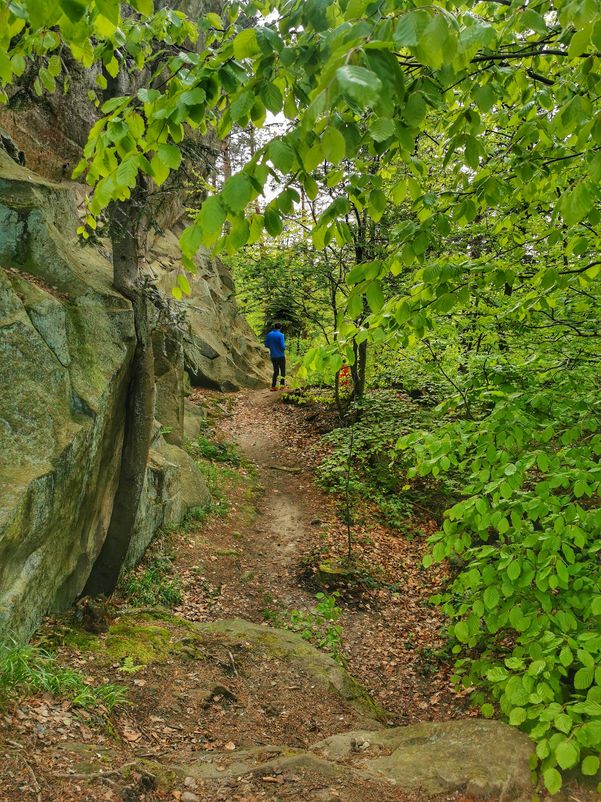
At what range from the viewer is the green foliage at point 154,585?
7.04 metres

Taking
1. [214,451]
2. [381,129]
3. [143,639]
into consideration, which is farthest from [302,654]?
[214,451]

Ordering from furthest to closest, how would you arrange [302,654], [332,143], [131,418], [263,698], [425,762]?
[131,418] < [302,654] < [263,698] < [425,762] < [332,143]

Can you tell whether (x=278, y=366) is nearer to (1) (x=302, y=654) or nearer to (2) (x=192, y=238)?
(1) (x=302, y=654)

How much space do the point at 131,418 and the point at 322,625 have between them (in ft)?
13.3

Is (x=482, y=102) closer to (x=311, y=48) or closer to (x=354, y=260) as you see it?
(x=311, y=48)

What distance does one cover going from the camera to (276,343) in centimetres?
1920

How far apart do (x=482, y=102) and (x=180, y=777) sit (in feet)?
14.9

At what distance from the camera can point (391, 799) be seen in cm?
369

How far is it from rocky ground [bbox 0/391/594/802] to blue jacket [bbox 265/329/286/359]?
28.4ft

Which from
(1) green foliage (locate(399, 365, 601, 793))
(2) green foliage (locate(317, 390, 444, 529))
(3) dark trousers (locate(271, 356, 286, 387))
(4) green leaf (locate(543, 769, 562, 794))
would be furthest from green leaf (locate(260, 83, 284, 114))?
(3) dark trousers (locate(271, 356, 286, 387))

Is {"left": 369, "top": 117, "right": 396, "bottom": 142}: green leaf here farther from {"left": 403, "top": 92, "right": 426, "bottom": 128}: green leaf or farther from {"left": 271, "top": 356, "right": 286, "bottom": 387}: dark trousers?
{"left": 271, "top": 356, "right": 286, "bottom": 387}: dark trousers

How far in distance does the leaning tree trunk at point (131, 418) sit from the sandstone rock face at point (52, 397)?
13cm

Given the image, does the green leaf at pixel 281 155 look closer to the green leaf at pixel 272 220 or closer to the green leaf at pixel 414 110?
the green leaf at pixel 272 220

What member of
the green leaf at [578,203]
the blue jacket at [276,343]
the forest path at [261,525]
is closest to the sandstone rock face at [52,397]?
the forest path at [261,525]
